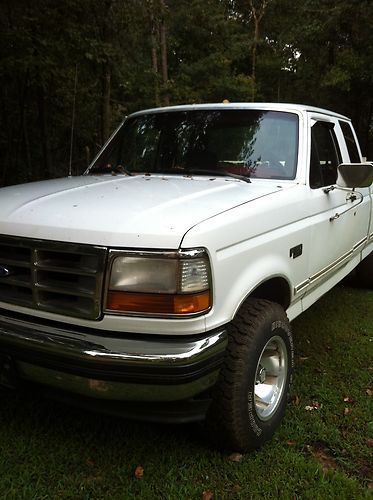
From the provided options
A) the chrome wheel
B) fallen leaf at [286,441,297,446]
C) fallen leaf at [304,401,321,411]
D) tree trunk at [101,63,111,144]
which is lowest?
fallen leaf at [304,401,321,411]

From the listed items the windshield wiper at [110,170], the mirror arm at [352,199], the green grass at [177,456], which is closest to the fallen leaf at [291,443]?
the green grass at [177,456]

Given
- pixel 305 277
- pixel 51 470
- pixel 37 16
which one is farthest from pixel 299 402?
pixel 37 16

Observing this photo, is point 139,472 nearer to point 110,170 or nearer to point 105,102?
point 110,170

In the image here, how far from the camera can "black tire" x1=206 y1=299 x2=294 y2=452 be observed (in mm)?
2365

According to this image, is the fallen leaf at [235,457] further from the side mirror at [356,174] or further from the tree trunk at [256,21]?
the tree trunk at [256,21]

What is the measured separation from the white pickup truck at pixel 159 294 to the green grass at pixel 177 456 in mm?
187

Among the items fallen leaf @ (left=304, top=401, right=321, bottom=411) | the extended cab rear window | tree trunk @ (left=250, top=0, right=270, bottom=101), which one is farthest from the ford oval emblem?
tree trunk @ (left=250, top=0, right=270, bottom=101)

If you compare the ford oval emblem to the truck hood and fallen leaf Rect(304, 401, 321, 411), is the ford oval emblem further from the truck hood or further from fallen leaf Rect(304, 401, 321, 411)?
fallen leaf Rect(304, 401, 321, 411)

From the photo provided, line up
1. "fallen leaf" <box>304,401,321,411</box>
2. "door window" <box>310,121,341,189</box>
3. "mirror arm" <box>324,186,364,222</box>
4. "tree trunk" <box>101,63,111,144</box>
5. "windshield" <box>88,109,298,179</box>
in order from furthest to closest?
"tree trunk" <box>101,63,111,144</box>
"mirror arm" <box>324,186,364,222</box>
"door window" <box>310,121,341,189</box>
"windshield" <box>88,109,298,179</box>
"fallen leaf" <box>304,401,321,411</box>

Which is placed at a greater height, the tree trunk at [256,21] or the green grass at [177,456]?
the tree trunk at [256,21]

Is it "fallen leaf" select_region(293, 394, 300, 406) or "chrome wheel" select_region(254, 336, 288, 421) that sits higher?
"chrome wheel" select_region(254, 336, 288, 421)

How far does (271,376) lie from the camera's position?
2.81 meters

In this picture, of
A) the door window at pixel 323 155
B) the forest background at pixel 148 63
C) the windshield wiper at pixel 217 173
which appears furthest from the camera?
the forest background at pixel 148 63

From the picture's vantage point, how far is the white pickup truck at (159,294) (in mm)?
2074
